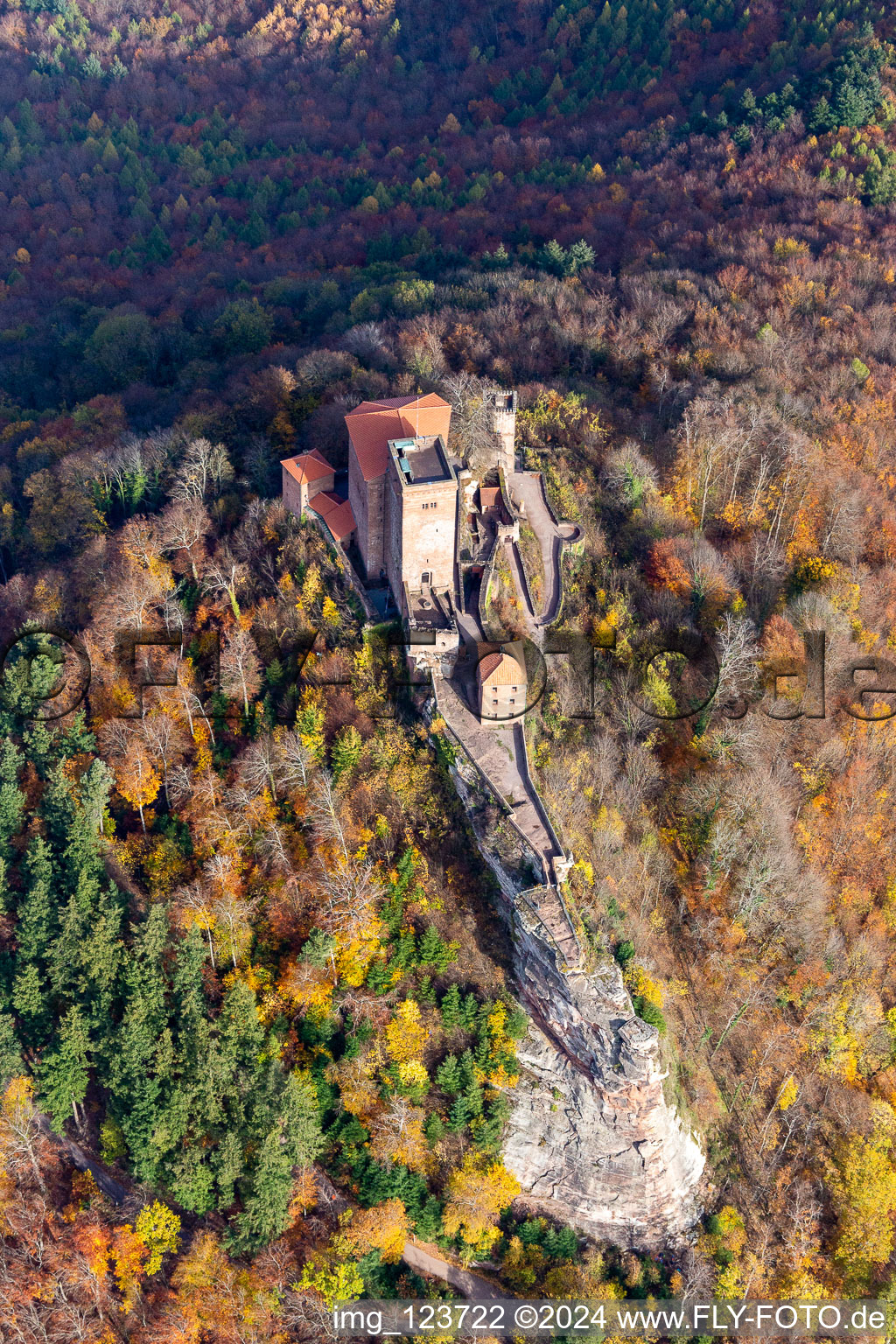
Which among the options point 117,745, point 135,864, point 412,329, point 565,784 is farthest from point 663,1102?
point 412,329

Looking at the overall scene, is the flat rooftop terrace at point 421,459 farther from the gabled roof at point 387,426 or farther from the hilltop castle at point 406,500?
the gabled roof at point 387,426

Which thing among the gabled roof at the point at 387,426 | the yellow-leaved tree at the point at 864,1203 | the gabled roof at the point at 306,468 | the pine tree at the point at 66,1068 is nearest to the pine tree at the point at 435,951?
the pine tree at the point at 66,1068

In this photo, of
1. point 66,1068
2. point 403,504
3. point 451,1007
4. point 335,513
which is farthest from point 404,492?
point 66,1068

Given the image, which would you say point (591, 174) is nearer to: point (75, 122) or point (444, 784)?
point (75, 122)

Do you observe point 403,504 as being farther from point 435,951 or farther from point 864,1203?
point 864,1203

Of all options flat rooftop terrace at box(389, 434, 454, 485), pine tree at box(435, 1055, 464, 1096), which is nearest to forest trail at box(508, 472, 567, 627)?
flat rooftop terrace at box(389, 434, 454, 485)

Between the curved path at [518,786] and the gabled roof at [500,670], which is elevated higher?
the gabled roof at [500,670]
